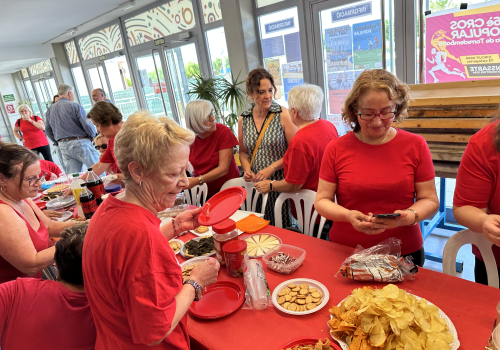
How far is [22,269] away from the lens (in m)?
1.62

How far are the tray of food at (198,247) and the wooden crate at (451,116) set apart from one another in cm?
144

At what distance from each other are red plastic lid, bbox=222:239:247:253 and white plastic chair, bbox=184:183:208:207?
1.58 m

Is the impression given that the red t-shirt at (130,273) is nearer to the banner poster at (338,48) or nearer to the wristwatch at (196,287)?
the wristwatch at (196,287)

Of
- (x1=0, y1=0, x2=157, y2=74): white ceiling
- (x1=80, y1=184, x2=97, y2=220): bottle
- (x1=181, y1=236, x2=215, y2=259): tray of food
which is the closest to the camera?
(x1=181, y1=236, x2=215, y2=259): tray of food

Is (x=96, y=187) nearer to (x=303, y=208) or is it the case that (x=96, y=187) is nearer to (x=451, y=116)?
(x=303, y=208)

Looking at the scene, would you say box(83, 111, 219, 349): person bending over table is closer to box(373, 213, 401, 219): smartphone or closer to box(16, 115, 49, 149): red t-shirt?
box(373, 213, 401, 219): smartphone

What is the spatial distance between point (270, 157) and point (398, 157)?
1331 millimetres

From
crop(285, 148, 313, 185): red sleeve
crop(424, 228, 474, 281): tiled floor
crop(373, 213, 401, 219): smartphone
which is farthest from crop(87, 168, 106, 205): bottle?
crop(424, 228, 474, 281): tiled floor

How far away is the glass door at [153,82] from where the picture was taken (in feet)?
23.2

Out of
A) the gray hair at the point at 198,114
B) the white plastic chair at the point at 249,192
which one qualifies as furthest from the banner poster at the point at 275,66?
the white plastic chair at the point at 249,192

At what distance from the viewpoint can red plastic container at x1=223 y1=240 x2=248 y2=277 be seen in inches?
58.1

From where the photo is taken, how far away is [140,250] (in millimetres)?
904

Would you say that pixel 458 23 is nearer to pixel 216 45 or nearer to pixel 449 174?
pixel 449 174

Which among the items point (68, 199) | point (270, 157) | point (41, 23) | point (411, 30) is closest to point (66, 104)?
point (41, 23)
